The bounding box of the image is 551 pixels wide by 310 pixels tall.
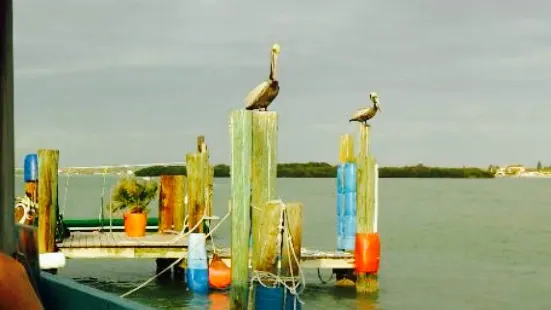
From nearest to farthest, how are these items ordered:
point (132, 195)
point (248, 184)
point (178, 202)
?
point (248, 184)
point (132, 195)
point (178, 202)

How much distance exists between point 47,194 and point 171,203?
4.82m

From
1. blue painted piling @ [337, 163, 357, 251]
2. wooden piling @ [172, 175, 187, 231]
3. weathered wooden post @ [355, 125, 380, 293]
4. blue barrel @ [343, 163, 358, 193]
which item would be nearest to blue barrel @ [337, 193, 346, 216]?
blue painted piling @ [337, 163, 357, 251]

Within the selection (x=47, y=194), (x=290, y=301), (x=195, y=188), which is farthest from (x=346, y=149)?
(x=290, y=301)

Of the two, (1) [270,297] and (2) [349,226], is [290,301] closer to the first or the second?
(1) [270,297]

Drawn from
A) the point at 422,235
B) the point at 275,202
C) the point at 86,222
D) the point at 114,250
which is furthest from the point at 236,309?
the point at 422,235

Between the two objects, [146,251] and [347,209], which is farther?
[347,209]

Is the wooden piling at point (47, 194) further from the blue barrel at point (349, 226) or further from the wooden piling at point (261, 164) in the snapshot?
the blue barrel at point (349, 226)

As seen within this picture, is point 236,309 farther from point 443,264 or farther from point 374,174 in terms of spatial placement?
point 443,264

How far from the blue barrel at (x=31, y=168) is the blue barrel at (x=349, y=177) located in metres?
5.39

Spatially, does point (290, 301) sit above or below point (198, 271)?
above

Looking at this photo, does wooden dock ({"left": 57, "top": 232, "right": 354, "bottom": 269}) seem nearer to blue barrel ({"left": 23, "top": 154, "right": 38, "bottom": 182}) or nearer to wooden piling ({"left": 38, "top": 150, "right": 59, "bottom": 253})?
wooden piling ({"left": 38, "top": 150, "right": 59, "bottom": 253})

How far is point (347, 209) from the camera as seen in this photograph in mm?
16531

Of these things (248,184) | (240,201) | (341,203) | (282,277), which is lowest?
(282,277)

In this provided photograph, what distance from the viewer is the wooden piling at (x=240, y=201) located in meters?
11.2
